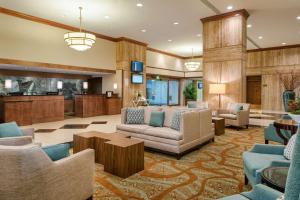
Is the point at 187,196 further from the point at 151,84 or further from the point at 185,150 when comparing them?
the point at 151,84

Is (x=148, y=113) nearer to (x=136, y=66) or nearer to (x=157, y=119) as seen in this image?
(x=157, y=119)

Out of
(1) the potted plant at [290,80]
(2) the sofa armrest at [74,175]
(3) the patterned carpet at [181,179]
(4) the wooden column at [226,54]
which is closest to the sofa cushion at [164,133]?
(3) the patterned carpet at [181,179]

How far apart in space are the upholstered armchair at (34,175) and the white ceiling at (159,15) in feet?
18.8

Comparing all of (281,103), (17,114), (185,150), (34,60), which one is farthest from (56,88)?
(281,103)

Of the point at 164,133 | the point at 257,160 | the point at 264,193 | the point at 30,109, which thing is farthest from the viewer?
the point at 30,109

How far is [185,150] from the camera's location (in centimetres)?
395

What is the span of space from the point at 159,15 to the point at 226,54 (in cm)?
280

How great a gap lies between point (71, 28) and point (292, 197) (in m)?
9.40

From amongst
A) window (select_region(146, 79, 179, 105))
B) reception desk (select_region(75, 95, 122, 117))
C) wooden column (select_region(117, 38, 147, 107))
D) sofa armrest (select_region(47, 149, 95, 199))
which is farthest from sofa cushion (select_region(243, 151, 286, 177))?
window (select_region(146, 79, 179, 105))

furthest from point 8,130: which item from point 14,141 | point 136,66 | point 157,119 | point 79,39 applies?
point 136,66

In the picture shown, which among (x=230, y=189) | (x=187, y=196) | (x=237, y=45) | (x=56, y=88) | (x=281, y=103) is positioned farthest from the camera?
(x=281, y=103)

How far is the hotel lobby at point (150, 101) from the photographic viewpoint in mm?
2062

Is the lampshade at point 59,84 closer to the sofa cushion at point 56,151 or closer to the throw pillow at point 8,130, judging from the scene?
the throw pillow at point 8,130

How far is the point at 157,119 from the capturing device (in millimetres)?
4621
